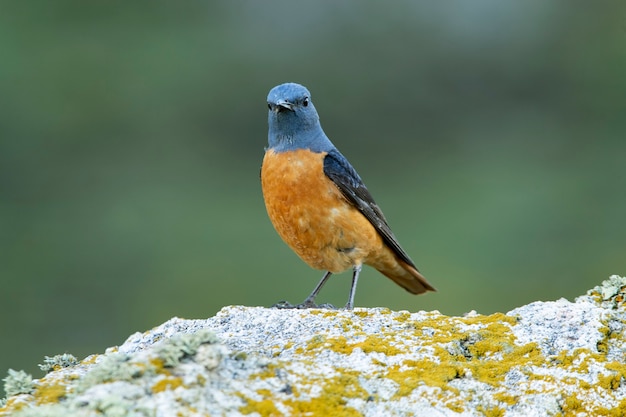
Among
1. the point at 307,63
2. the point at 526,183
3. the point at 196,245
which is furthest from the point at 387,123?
the point at 196,245

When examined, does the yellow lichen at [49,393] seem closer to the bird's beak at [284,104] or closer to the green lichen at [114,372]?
the green lichen at [114,372]

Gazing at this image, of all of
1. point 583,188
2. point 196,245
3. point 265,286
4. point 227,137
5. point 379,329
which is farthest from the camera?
point 227,137

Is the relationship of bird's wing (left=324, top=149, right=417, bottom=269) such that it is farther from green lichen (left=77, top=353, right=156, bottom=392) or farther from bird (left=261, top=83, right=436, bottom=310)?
green lichen (left=77, top=353, right=156, bottom=392)

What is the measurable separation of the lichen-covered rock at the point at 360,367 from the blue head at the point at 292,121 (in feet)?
7.82

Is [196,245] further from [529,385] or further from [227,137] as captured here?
[529,385]

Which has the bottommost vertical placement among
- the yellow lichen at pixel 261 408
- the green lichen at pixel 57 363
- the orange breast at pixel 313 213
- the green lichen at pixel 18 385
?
the yellow lichen at pixel 261 408

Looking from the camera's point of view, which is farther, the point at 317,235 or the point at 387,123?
the point at 387,123

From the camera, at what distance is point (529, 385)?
403 centimetres

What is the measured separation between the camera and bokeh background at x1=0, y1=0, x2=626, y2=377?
11.7 metres

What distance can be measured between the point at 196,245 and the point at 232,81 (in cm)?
420

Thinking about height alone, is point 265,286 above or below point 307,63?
below

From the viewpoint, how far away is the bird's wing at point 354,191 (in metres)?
7.15

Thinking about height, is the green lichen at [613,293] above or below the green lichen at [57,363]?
above

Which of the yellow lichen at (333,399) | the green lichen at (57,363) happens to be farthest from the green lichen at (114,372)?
the green lichen at (57,363)
